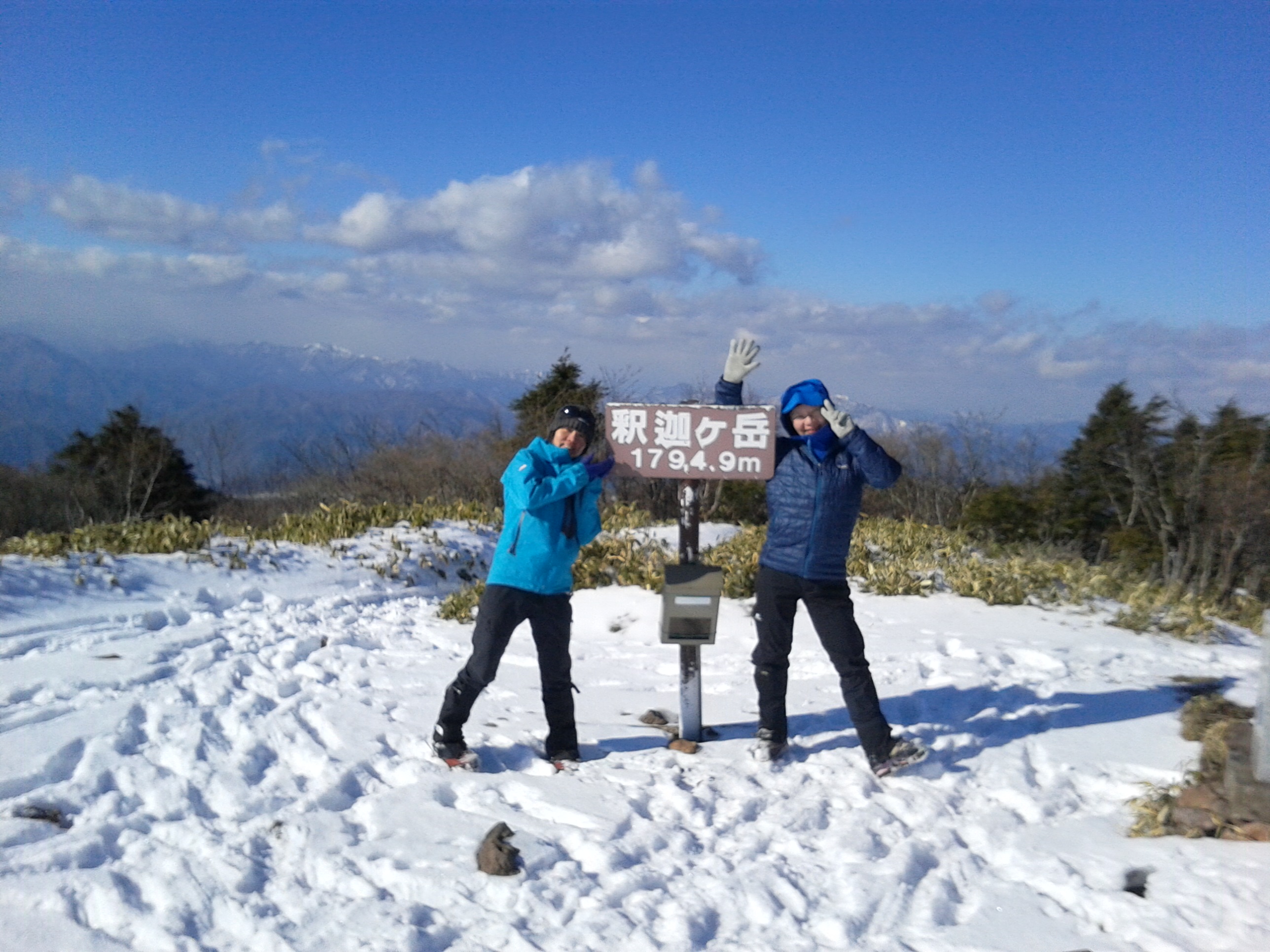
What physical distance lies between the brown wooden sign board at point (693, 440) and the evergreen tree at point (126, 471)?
14488 millimetres

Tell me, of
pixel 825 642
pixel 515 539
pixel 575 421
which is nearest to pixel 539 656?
pixel 515 539

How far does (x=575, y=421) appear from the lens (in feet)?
13.4

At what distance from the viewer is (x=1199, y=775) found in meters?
3.80

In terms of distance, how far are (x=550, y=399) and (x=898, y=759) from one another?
37.2 ft

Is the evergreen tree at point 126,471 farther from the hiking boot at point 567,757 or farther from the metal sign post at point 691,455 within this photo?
the metal sign post at point 691,455

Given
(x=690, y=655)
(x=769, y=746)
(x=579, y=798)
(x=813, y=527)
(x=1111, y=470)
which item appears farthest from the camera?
(x=1111, y=470)

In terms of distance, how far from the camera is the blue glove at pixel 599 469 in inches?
161

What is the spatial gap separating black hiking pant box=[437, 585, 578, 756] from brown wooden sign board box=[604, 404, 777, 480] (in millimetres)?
790

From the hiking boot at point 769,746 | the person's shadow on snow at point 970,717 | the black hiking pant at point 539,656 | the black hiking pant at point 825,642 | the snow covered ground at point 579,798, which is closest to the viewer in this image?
the snow covered ground at point 579,798

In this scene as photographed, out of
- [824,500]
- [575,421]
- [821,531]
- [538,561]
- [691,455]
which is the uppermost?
[575,421]

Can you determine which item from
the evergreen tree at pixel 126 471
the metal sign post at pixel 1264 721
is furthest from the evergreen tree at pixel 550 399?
the metal sign post at pixel 1264 721

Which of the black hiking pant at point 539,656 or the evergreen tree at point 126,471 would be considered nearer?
the black hiking pant at point 539,656

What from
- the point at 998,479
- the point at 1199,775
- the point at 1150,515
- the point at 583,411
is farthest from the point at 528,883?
the point at 998,479

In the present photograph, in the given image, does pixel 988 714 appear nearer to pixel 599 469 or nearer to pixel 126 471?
pixel 599 469
